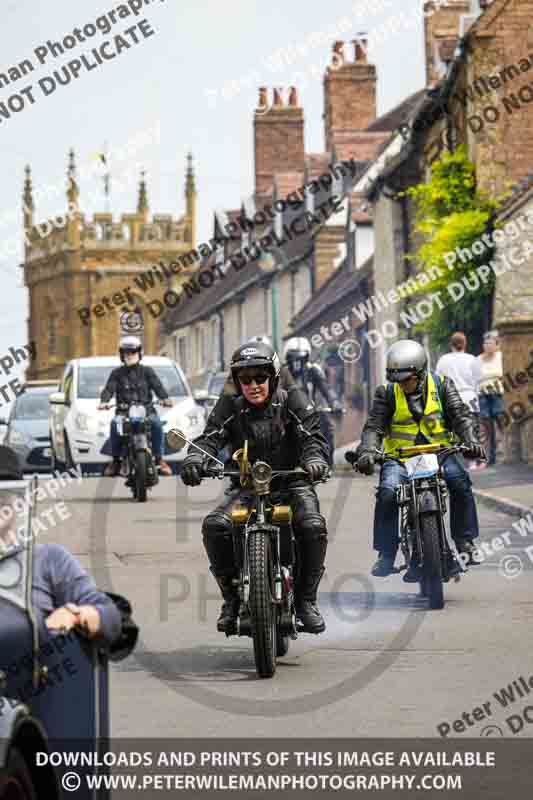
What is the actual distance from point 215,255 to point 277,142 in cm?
2081

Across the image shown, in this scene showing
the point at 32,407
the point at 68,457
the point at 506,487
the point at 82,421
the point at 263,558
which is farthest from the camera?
the point at 32,407

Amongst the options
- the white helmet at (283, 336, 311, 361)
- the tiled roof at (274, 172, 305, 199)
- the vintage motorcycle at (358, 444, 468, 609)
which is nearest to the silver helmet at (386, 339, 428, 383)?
the vintage motorcycle at (358, 444, 468, 609)

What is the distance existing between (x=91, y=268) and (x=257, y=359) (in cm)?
11706

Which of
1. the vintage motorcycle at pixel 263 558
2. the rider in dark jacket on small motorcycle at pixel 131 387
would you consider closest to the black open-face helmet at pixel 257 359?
the vintage motorcycle at pixel 263 558

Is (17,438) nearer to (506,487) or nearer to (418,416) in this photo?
(506,487)

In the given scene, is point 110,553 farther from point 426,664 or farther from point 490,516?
point 426,664

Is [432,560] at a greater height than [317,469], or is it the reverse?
[317,469]

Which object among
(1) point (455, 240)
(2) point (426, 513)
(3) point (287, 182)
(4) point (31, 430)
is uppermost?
(3) point (287, 182)

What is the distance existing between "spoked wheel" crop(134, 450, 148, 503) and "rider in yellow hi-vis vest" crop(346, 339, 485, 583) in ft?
28.4

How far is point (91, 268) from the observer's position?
12562 centimetres

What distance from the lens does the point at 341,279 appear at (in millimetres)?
56906

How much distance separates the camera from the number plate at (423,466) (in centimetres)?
1190

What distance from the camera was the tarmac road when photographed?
25.8 feet

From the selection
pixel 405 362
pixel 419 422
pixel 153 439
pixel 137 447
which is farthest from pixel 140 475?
pixel 405 362
